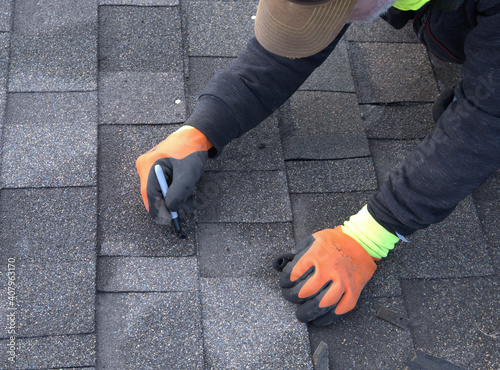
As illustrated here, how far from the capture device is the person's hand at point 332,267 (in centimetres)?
158

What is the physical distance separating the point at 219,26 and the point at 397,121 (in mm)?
853

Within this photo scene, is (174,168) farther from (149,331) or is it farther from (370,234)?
(370,234)

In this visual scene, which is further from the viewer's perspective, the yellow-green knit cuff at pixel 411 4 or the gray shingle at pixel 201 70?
the gray shingle at pixel 201 70

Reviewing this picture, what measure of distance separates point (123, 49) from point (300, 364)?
53.9 inches

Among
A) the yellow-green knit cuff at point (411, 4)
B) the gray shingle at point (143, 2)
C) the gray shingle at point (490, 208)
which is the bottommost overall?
the gray shingle at point (490, 208)

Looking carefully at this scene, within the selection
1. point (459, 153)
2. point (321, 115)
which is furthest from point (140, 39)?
point (459, 153)

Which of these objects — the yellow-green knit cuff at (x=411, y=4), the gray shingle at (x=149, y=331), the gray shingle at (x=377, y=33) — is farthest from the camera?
the gray shingle at (x=377, y=33)

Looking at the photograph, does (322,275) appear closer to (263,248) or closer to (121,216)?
(263,248)

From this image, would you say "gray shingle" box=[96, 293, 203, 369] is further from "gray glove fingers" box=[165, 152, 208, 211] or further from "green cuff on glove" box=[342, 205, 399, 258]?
"green cuff on glove" box=[342, 205, 399, 258]

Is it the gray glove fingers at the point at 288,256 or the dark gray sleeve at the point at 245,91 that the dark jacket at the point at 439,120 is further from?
the gray glove fingers at the point at 288,256

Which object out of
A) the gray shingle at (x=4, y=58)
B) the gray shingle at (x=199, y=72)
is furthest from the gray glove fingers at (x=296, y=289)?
the gray shingle at (x=4, y=58)

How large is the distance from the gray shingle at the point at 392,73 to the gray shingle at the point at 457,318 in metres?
0.80

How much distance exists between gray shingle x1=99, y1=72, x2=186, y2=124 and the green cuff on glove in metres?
0.74

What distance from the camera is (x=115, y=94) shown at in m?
1.89
